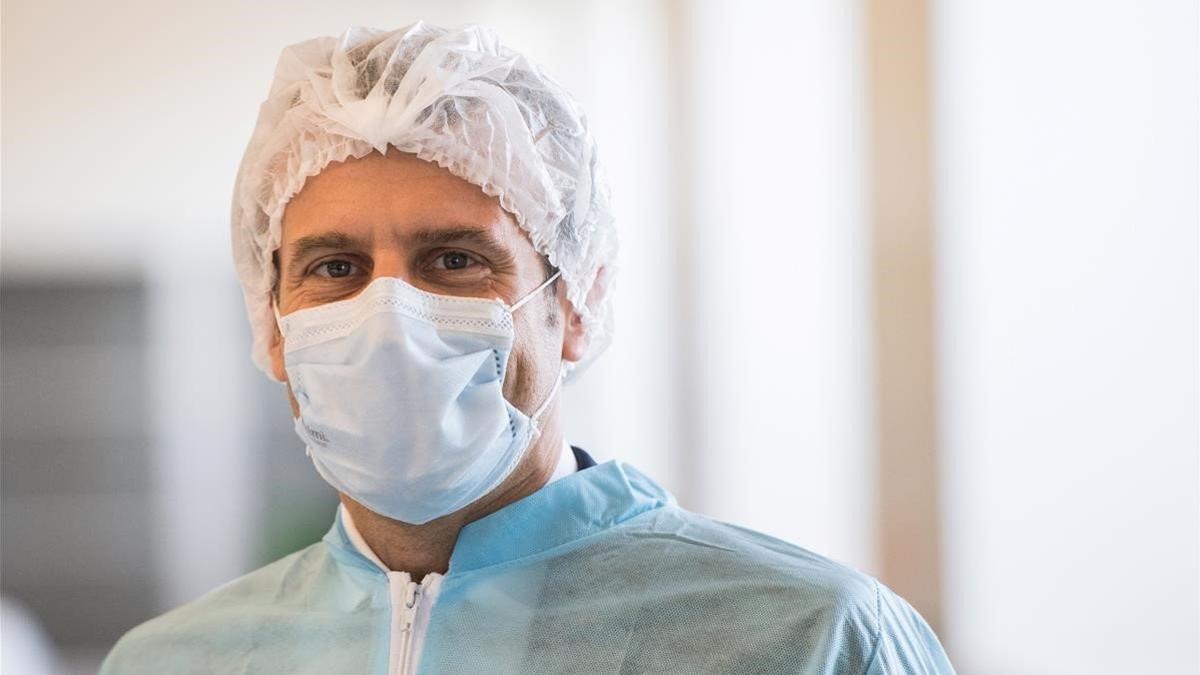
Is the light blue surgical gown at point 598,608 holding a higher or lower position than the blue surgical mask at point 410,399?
lower

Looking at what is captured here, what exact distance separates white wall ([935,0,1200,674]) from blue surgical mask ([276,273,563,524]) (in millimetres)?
1562

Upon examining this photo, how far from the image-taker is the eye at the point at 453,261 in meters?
1.41

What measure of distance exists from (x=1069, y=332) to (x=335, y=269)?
179cm

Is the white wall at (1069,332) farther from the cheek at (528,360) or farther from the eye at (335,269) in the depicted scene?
the eye at (335,269)

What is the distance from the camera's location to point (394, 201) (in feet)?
4.56

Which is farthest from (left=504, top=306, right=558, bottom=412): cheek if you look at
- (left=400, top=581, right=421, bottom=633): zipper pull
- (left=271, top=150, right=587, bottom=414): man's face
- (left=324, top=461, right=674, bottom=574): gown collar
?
(left=400, top=581, right=421, bottom=633): zipper pull

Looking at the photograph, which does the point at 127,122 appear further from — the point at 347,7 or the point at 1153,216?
the point at 1153,216

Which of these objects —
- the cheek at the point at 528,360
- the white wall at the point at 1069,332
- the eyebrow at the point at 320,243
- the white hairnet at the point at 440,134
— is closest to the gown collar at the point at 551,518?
the cheek at the point at 528,360

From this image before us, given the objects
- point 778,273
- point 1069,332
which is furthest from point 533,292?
point 778,273

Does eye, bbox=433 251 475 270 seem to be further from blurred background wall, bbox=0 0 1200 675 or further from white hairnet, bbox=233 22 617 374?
blurred background wall, bbox=0 0 1200 675

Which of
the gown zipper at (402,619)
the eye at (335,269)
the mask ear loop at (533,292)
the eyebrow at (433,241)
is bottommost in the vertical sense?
the gown zipper at (402,619)

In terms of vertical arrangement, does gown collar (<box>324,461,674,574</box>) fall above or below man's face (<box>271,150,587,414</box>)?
below

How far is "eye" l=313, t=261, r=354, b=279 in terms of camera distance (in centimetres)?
143

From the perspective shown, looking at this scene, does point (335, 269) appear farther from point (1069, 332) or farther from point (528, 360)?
point (1069, 332)
